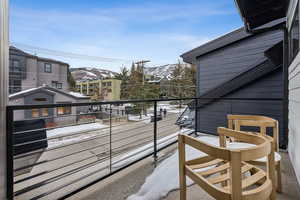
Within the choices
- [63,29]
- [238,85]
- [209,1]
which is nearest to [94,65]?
[63,29]

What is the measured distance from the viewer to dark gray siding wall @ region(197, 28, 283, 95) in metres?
4.14

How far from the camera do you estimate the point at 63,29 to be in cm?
891

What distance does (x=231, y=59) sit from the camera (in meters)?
4.62

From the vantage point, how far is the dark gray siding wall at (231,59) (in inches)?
163

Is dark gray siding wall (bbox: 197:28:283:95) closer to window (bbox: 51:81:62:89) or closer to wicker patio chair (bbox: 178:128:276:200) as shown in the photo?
wicker patio chair (bbox: 178:128:276:200)

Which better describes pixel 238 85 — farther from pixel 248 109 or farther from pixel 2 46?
pixel 2 46

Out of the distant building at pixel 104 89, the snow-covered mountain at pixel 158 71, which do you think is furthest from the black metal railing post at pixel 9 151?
the snow-covered mountain at pixel 158 71

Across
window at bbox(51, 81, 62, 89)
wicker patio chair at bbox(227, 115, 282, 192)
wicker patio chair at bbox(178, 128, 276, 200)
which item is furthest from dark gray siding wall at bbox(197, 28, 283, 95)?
window at bbox(51, 81, 62, 89)

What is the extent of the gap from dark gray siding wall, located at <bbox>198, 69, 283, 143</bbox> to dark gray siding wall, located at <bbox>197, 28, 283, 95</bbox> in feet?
1.83

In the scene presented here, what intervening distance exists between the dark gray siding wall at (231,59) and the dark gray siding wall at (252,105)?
0.56 metres

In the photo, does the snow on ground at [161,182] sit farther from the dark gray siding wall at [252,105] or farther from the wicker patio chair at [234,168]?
the dark gray siding wall at [252,105]

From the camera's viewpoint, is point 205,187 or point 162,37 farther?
point 162,37

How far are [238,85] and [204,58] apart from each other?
1504mm

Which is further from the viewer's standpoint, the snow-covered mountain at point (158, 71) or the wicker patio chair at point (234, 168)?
the snow-covered mountain at point (158, 71)
